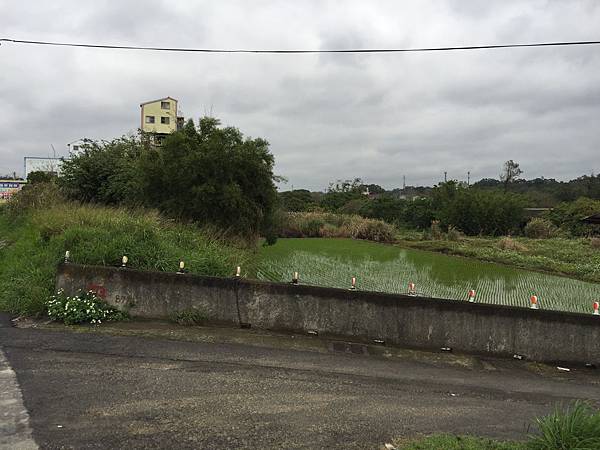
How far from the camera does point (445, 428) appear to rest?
4.27 m

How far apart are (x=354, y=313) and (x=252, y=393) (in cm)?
325

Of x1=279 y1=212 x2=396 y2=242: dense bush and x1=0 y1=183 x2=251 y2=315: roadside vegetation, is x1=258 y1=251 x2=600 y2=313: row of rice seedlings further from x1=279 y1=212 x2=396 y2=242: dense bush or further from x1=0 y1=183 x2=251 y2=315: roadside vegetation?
x1=279 y1=212 x2=396 y2=242: dense bush

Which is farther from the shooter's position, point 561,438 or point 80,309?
point 80,309

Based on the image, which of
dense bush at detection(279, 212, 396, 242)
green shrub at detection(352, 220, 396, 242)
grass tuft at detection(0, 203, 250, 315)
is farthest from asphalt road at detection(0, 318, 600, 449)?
green shrub at detection(352, 220, 396, 242)

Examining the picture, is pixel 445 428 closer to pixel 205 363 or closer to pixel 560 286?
pixel 205 363

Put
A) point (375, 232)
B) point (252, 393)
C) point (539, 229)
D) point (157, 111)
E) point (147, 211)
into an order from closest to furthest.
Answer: point (252, 393), point (147, 211), point (375, 232), point (539, 229), point (157, 111)

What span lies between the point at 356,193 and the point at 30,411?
279ft

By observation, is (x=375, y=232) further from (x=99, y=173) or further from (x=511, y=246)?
(x=99, y=173)

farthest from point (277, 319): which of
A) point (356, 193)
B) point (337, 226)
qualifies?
point (356, 193)

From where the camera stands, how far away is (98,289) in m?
7.91

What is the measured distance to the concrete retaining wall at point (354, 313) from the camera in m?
7.43

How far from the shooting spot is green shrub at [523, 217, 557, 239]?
160 feet

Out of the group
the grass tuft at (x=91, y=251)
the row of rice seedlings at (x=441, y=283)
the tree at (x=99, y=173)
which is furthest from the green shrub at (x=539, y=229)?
the grass tuft at (x=91, y=251)

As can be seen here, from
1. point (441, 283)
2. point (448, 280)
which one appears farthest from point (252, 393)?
point (448, 280)
